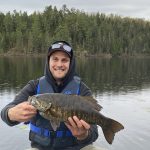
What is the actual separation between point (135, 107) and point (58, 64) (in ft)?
50.3

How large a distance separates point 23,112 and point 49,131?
1.15 m

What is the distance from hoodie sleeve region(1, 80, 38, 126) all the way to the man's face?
0.40 m

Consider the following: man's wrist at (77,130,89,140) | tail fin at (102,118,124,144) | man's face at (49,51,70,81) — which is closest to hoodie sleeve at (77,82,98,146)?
man's wrist at (77,130,89,140)

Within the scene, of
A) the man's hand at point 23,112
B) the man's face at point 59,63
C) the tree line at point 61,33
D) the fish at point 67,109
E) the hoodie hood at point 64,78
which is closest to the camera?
the fish at point 67,109

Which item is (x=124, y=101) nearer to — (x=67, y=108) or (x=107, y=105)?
(x=107, y=105)

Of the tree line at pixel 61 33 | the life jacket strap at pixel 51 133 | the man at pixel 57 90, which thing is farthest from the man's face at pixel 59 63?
the tree line at pixel 61 33

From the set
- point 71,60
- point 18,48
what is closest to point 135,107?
point 71,60

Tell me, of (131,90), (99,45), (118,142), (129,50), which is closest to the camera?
(118,142)

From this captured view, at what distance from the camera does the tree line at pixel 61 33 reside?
111 meters

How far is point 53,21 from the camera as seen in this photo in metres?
121

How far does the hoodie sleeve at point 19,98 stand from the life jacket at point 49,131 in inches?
3.6

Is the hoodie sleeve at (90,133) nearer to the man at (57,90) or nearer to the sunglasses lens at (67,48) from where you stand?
the man at (57,90)

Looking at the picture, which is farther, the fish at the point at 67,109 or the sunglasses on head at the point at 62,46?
the sunglasses on head at the point at 62,46

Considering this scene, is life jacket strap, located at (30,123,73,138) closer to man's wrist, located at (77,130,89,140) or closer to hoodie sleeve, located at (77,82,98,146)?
hoodie sleeve, located at (77,82,98,146)
